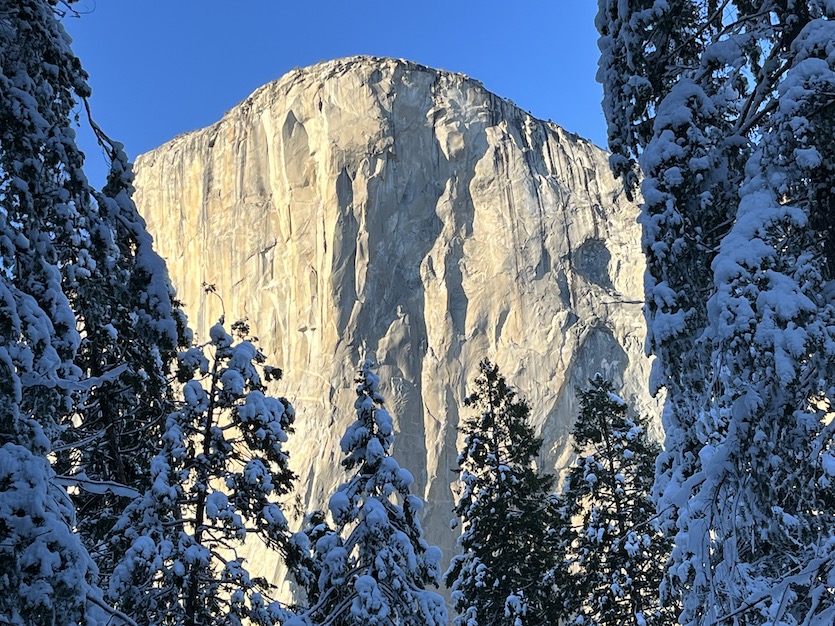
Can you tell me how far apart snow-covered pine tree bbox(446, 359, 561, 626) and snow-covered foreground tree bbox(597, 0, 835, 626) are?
986 cm

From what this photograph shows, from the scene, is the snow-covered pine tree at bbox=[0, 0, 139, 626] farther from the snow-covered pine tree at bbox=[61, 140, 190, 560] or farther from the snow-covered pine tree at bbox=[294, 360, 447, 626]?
the snow-covered pine tree at bbox=[294, 360, 447, 626]

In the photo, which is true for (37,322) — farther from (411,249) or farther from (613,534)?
(411,249)

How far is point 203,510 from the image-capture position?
941 centimetres

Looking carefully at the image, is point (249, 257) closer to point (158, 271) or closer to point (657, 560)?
point (657, 560)

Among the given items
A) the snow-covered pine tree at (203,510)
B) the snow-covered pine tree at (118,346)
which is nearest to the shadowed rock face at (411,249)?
the snow-covered pine tree at (203,510)

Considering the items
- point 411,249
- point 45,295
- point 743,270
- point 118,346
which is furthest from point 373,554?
point 411,249

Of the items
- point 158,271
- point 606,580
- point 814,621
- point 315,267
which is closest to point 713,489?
point 814,621

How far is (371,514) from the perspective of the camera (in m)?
9.45

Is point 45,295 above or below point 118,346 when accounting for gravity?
below

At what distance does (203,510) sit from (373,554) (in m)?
2.06

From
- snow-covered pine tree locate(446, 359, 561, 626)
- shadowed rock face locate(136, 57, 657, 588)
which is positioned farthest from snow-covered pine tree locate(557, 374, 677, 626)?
shadowed rock face locate(136, 57, 657, 588)

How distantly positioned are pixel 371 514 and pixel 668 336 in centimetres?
532

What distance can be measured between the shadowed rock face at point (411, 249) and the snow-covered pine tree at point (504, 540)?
31090mm

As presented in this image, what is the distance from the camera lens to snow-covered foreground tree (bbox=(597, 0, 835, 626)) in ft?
13.9
